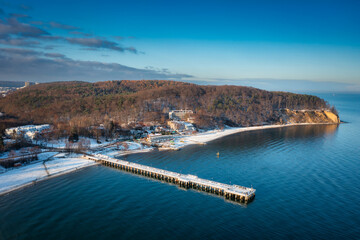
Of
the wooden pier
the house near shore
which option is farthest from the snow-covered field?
the house near shore

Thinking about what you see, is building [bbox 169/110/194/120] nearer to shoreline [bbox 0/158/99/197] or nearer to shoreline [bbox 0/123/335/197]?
shoreline [bbox 0/123/335/197]

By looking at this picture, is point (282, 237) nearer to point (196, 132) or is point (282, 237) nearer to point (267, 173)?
point (267, 173)

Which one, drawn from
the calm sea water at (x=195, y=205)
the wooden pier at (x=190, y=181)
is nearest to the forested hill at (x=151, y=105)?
the wooden pier at (x=190, y=181)

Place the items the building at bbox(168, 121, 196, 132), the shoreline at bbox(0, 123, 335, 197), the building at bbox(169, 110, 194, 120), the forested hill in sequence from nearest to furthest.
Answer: the shoreline at bbox(0, 123, 335, 197), the building at bbox(168, 121, 196, 132), the forested hill, the building at bbox(169, 110, 194, 120)

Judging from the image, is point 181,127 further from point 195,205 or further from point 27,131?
point 195,205

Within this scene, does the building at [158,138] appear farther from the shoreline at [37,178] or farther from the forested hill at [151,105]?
the shoreline at [37,178]

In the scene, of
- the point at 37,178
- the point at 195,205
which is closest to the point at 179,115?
the point at 37,178

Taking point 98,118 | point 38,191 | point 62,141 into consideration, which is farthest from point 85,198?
point 98,118
